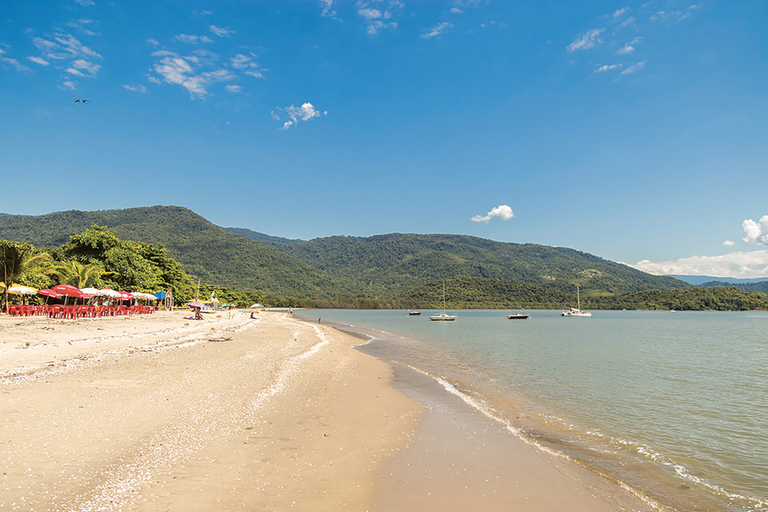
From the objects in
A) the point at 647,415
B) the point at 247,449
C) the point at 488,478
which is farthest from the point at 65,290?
the point at 647,415

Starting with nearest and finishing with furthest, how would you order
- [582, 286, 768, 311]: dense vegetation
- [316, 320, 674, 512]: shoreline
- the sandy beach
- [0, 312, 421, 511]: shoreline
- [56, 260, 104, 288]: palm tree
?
[0, 312, 421, 511]: shoreline < the sandy beach < [316, 320, 674, 512]: shoreline < [56, 260, 104, 288]: palm tree < [582, 286, 768, 311]: dense vegetation

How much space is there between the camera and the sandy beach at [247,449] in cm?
497

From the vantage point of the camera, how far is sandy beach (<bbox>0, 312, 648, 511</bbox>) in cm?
497

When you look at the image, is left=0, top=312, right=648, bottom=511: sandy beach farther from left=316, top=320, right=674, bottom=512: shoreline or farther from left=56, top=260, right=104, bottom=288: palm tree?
left=56, top=260, right=104, bottom=288: palm tree

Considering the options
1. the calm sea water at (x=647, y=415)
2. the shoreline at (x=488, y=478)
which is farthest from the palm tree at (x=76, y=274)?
the shoreline at (x=488, y=478)

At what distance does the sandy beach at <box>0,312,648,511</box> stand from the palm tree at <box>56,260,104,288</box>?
1581 inches

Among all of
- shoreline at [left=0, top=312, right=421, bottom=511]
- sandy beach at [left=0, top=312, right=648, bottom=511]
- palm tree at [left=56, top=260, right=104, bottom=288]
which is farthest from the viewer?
palm tree at [left=56, top=260, right=104, bottom=288]

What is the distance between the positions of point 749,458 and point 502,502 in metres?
6.24

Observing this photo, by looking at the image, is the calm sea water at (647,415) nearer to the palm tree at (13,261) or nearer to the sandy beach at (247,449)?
the sandy beach at (247,449)

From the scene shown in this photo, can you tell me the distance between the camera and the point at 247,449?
6.66m

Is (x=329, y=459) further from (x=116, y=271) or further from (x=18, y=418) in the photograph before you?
(x=116, y=271)

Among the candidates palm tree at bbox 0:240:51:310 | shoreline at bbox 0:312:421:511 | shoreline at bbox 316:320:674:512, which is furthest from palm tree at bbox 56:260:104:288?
shoreline at bbox 316:320:674:512

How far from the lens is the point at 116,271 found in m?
51.6

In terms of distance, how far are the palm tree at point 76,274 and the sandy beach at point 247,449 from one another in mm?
40153
